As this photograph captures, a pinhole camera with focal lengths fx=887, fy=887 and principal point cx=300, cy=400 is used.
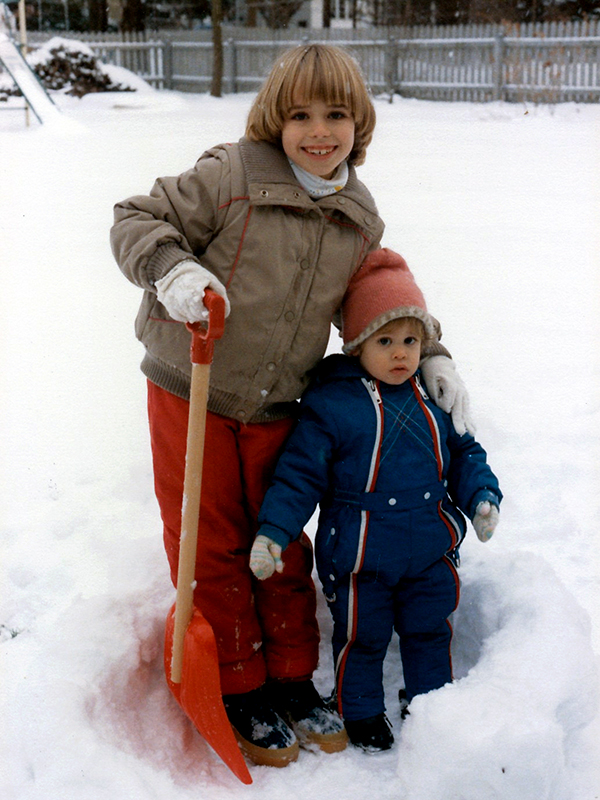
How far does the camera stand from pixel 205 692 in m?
2.03

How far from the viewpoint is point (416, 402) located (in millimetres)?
2170

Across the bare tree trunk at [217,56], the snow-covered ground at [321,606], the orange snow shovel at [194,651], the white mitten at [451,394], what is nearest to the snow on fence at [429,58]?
the bare tree trunk at [217,56]

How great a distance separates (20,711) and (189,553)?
49cm

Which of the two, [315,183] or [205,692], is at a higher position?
[315,183]

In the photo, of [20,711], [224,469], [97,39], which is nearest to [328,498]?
[224,469]

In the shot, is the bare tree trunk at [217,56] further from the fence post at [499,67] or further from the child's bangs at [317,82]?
the child's bangs at [317,82]

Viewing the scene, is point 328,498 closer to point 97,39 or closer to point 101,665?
point 101,665

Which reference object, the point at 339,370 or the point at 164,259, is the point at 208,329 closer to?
the point at 164,259

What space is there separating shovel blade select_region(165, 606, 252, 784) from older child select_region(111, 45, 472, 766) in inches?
5.1

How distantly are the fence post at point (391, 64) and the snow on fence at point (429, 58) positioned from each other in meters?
0.02

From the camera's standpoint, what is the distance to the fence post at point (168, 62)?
1706 centimetres

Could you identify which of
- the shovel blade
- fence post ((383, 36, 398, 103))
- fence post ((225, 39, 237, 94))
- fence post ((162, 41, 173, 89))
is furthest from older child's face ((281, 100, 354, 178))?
fence post ((162, 41, 173, 89))

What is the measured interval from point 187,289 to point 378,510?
72 cm

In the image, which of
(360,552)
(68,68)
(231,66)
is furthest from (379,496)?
(231,66)
